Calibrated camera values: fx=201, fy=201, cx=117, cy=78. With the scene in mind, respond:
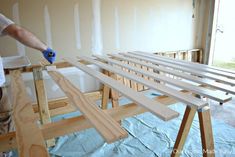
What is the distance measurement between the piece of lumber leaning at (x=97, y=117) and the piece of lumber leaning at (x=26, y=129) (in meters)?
0.19

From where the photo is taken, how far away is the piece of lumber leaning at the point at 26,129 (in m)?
0.65

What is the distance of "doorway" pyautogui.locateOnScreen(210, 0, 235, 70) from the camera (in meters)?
3.67

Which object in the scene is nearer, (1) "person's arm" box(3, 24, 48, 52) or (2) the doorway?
(1) "person's arm" box(3, 24, 48, 52)

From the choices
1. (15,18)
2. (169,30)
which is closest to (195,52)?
(169,30)

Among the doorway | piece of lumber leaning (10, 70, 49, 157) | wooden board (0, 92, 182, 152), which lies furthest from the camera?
the doorway

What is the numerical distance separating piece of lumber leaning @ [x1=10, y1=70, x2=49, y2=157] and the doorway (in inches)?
141

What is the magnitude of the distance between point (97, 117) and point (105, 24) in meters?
2.34

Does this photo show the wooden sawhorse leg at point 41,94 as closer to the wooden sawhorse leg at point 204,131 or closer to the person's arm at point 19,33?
the person's arm at point 19,33

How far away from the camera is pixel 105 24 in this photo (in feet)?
9.61

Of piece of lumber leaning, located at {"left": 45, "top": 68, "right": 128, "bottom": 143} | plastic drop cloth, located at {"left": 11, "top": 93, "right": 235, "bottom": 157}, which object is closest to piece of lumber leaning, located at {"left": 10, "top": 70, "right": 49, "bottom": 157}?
piece of lumber leaning, located at {"left": 45, "top": 68, "right": 128, "bottom": 143}

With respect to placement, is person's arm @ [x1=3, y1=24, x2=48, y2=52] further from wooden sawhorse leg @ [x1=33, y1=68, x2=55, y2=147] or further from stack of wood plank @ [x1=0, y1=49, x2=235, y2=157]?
wooden sawhorse leg @ [x1=33, y1=68, x2=55, y2=147]

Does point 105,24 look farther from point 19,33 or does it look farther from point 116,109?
point 116,109

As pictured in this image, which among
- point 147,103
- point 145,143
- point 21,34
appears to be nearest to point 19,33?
point 21,34

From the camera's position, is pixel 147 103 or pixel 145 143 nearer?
pixel 147 103
